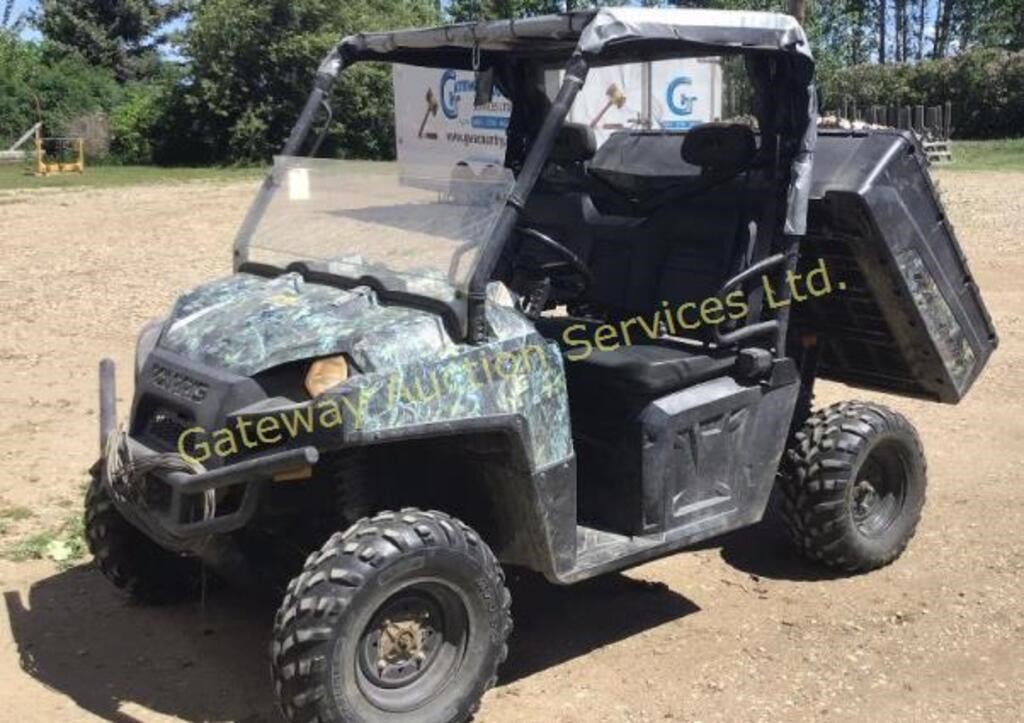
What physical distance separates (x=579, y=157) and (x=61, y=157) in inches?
1271

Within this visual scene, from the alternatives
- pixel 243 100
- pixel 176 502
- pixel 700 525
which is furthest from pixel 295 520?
pixel 243 100

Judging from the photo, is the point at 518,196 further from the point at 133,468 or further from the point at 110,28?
the point at 110,28

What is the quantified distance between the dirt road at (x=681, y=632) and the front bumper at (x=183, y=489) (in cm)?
69

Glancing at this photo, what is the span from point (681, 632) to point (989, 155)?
96.1 ft

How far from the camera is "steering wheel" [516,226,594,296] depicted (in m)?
4.71

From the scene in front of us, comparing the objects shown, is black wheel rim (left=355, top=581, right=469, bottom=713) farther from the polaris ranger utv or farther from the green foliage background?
the green foliage background

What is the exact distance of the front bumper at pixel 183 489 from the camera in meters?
3.60

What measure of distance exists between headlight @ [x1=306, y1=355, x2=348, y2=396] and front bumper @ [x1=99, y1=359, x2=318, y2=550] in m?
0.20

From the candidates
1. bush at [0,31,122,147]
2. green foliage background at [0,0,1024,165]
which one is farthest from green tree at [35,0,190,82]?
bush at [0,31,122,147]

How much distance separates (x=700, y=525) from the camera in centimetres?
470

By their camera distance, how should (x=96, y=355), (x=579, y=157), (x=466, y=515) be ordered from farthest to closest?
(x=96, y=355) < (x=579, y=157) < (x=466, y=515)

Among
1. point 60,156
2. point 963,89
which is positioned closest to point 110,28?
point 60,156

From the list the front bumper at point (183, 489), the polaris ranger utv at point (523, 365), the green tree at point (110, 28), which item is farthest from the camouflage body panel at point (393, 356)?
the green tree at point (110, 28)

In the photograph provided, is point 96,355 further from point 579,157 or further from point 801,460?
point 801,460
